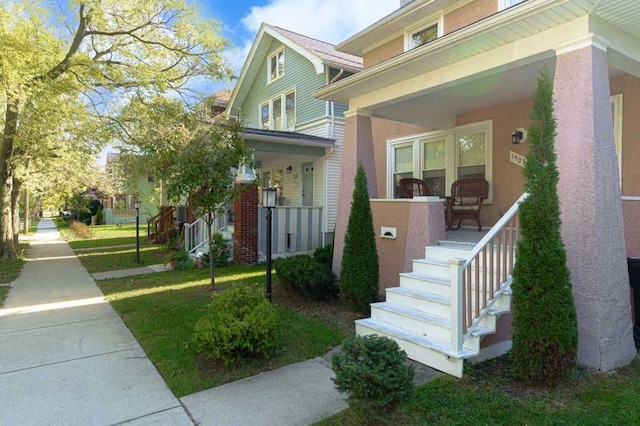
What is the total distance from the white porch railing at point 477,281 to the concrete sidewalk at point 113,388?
1.40m

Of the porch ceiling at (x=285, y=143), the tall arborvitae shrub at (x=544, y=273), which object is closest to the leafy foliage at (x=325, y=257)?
the porch ceiling at (x=285, y=143)

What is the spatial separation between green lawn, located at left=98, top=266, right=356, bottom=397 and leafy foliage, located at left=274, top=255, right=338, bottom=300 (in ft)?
0.69

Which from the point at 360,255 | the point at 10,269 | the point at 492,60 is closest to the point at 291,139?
the point at 360,255

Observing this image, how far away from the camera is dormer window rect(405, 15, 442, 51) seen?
7.68m

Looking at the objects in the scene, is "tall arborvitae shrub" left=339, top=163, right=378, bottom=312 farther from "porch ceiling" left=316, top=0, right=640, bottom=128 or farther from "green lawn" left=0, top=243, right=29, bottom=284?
"green lawn" left=0, top=243, right=29, bottom=284

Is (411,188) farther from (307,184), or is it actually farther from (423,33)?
(307,184)

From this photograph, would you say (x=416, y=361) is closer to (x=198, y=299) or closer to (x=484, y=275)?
(x=484, y=275)

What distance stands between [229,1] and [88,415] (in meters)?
12.7

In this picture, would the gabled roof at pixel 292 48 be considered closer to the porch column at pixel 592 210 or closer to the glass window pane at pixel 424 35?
the glass window pane at pixel 424 35

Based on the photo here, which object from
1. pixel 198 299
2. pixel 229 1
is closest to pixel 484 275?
pixel 198 299

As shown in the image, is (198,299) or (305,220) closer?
(198,299)

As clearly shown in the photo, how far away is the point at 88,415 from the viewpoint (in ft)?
10.2

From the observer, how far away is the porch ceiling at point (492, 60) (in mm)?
3873

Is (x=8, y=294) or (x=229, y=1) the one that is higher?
(x=229, y=1)
